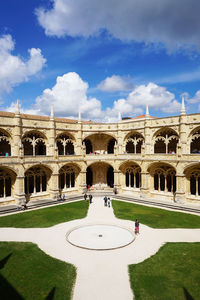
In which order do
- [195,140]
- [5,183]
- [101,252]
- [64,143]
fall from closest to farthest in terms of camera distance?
[101,252]
[5,183]
[195,140]
[64,143]

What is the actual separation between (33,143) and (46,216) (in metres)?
10.6

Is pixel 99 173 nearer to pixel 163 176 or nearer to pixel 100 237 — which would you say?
pixel 163 176

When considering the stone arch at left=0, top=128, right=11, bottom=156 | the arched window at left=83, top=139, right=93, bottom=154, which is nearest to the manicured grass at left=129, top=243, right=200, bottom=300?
the stone arch at left=0, top=128, right=11, bottom=156

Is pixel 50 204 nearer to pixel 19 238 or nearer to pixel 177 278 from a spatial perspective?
pixel 19 238

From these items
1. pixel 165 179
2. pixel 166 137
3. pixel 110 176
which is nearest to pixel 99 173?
pixel 110 176

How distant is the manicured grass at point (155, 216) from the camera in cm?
1980

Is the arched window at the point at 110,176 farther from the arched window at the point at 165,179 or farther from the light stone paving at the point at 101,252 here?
the light stone paving at the point at 101,252

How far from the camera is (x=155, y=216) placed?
72.8ft

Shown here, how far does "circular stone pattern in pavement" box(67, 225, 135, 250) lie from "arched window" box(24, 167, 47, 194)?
12.7 meters

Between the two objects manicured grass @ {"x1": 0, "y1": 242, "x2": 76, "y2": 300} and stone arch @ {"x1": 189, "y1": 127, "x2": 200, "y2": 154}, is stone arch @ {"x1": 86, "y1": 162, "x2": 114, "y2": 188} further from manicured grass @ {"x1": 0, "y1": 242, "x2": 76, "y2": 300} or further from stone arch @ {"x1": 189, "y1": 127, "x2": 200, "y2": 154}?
manicured grass @ {"x1": 0, "y1": 242, "x2": 76, "y2": 300}

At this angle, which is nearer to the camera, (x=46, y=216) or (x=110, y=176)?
(x=46, y=216)

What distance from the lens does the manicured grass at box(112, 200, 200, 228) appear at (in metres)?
19.8

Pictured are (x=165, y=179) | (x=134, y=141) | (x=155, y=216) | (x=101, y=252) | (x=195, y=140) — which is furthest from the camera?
(x=134, y=141)

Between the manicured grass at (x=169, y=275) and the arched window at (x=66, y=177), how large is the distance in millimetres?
19637
